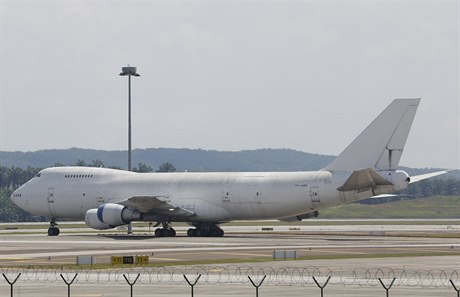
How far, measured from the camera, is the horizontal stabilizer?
78169 millimetres

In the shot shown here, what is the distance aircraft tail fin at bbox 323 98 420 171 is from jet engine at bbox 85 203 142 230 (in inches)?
688

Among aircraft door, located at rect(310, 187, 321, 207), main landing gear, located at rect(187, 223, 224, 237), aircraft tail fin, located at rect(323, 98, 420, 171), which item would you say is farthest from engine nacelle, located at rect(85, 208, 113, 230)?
aircraft tail fin, located at rect(323, 98, 420, 171)

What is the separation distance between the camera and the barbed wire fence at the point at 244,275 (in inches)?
1676

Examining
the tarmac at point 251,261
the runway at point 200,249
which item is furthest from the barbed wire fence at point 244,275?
the runway at point 200,249

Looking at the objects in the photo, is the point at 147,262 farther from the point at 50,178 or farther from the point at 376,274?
the point at 50,178

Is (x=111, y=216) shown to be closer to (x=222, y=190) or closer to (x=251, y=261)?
(x=222, y=190)

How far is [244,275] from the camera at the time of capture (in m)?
46.3

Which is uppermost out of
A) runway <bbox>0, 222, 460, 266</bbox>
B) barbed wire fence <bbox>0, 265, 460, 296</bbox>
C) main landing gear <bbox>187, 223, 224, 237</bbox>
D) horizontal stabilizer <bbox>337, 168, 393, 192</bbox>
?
horizontal stabilizer <bbox>337, 168, 393, 192</bbox>

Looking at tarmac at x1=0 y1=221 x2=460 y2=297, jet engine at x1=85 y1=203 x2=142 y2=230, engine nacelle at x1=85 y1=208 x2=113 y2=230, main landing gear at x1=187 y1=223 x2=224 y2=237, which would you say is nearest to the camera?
tarmac at x1=0 y1=221 x2=460 y2=297

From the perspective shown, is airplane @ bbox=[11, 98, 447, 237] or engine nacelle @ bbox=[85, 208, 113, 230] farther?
engine nacelle @ bbox=[85, 208, 113, 230]

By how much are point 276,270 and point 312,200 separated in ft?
110

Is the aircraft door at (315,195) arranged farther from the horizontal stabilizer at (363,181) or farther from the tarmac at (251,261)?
the tarmac at (251,261)

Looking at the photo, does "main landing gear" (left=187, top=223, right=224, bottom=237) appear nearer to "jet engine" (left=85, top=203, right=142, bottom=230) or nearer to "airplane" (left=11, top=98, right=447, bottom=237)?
"airplane" (left=11, top=98, right=447, bottom=237)

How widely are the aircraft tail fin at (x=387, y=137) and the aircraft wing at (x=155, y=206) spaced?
48.4 ft
